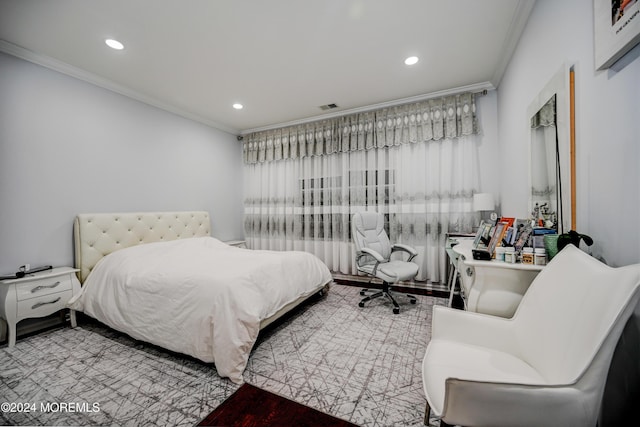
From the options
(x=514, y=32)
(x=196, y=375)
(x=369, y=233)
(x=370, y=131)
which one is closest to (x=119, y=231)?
(x=196, y=375)

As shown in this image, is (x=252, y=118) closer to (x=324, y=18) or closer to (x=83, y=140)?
(x=83, y=140)

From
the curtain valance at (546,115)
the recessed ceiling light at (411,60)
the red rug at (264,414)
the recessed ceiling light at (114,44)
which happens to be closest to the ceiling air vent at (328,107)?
the recessed ceiling light at (411,60)

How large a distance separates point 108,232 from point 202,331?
79.0 inches

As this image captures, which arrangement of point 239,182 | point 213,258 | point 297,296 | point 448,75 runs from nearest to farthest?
point 297,296, point 213,258, point 448,75, point 239,182

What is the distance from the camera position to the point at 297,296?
257 cm

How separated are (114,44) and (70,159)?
1314 millimetres

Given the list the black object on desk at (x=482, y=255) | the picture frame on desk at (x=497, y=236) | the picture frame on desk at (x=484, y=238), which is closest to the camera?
the black object on desk at (x=482, y=255)

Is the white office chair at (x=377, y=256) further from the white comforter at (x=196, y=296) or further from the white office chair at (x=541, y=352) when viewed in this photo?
the white office chair at (x=541, y=352)

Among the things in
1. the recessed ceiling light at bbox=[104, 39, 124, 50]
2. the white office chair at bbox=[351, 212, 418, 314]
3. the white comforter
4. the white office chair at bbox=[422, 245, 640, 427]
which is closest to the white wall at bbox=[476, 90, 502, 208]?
the white office chair at bbox=[351, 212, 418, 314]

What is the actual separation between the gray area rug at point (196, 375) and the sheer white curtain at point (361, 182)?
4.93 ft

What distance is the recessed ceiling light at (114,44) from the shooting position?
90.4 inches

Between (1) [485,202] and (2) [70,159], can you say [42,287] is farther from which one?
(1) [485,202]

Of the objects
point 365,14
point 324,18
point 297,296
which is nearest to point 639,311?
point 297,296

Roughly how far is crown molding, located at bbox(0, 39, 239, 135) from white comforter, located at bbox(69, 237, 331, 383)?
Result: 1.97 metres
